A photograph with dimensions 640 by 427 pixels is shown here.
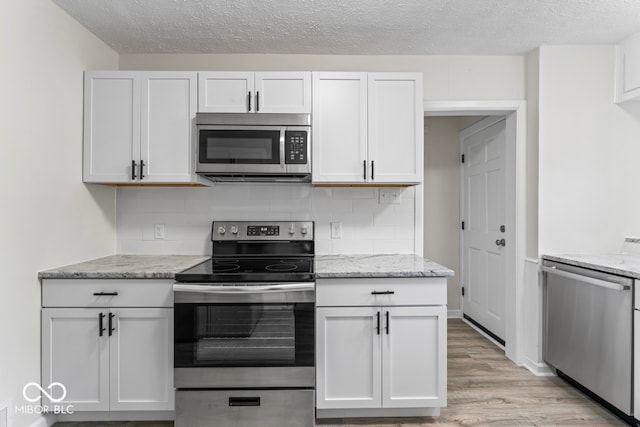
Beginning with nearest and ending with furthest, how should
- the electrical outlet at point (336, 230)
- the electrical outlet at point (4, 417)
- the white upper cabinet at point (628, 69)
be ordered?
the electrical outlet at point (4, 417) → the white upper cabinet at point (628, 69) → the electrical outlet at point (336, 230)

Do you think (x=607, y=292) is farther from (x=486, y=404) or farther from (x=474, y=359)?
(x=474, y=359)

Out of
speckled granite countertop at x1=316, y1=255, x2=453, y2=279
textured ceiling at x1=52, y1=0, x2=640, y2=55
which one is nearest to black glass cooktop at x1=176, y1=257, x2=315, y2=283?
speckled granite countertop at x1=316, y1=255, x2=453, y2=279

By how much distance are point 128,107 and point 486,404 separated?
2966mm

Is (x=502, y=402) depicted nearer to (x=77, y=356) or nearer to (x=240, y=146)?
(x=240, y=146)

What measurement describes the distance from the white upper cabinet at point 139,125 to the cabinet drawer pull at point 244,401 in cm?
137

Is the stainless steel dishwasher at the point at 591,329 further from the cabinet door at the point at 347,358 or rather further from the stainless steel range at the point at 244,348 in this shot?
the stainless steel range at the point at 244,348

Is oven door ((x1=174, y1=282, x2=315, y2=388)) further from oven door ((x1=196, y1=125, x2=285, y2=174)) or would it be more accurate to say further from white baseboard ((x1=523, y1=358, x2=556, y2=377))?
white baseboard ((x1=523, y1=358, x2=556, y2=377))

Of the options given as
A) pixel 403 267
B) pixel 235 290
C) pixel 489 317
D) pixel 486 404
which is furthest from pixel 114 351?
pixel 489 317

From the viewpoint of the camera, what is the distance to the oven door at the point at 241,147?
2.44 m

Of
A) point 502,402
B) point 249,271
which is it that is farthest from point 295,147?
point 502,402

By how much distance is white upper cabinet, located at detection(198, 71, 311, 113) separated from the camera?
2.49 metres

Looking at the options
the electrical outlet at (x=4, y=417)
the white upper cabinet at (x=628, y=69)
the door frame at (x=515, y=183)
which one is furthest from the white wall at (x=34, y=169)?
the white upper cabinet at (x=628, y=69)

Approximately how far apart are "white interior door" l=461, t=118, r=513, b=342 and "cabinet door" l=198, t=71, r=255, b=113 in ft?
7.12

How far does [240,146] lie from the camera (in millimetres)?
2439
